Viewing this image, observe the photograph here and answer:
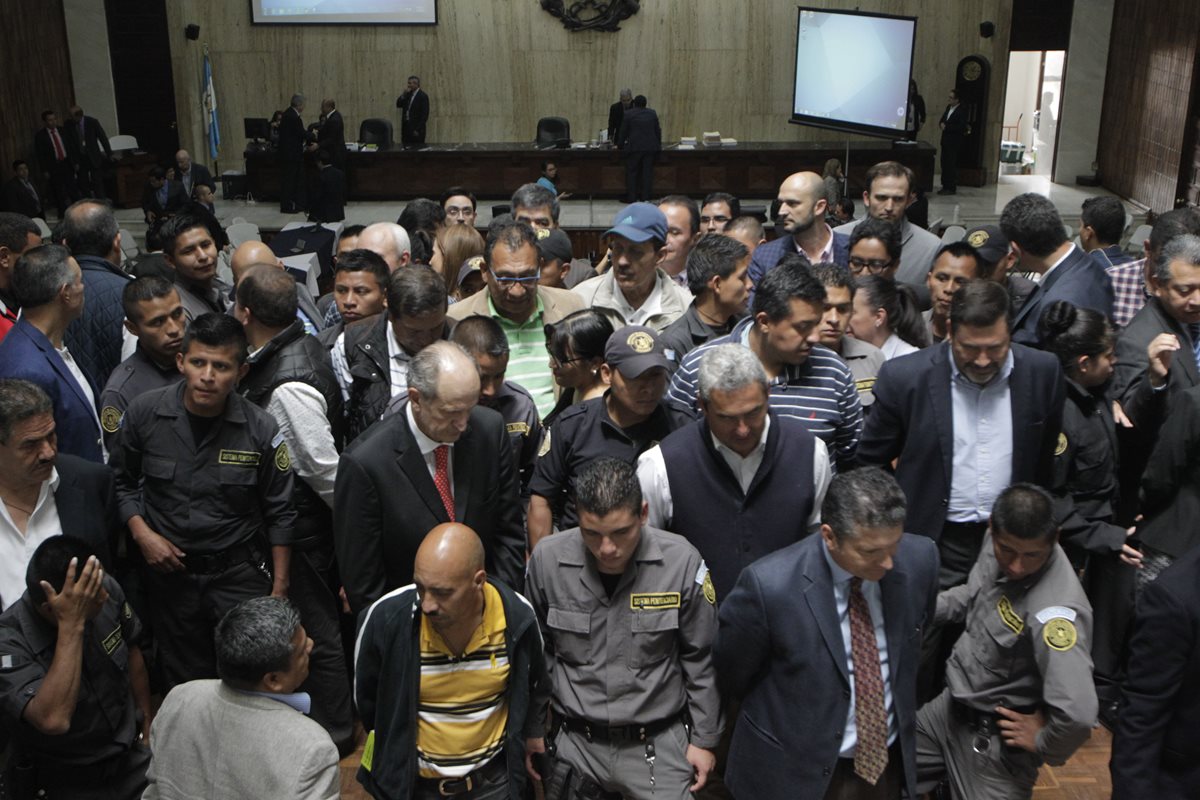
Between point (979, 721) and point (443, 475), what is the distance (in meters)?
1.70

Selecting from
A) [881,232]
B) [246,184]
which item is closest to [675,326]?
[881,232]

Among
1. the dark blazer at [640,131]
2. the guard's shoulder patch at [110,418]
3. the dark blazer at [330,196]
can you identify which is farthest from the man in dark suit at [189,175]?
the guard's shoulder patch at [110,418]

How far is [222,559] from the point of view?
3.80 meters

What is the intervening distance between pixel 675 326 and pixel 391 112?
13.6 meters

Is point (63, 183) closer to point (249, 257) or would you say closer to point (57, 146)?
point (57, 146)

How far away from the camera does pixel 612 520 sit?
2906 millimetres

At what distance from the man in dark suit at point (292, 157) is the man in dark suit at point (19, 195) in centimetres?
290

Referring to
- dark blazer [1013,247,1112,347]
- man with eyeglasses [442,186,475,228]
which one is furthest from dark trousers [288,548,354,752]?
man with eyeglasses [442,186,475,228]

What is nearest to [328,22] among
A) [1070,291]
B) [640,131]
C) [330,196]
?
[330,196]

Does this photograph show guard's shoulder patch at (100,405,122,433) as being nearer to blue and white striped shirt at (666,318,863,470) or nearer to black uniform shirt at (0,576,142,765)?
black uniform shirt at (0,576,142,765)

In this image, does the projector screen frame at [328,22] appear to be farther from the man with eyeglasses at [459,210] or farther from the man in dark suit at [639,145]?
the man with eyeglasses at [459,210]

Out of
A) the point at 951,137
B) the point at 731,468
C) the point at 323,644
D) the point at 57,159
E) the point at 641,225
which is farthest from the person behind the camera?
the point at 951,137

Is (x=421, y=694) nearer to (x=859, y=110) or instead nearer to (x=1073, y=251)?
(x=1073, y=251)

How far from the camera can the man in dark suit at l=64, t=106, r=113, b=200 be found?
1443cm
